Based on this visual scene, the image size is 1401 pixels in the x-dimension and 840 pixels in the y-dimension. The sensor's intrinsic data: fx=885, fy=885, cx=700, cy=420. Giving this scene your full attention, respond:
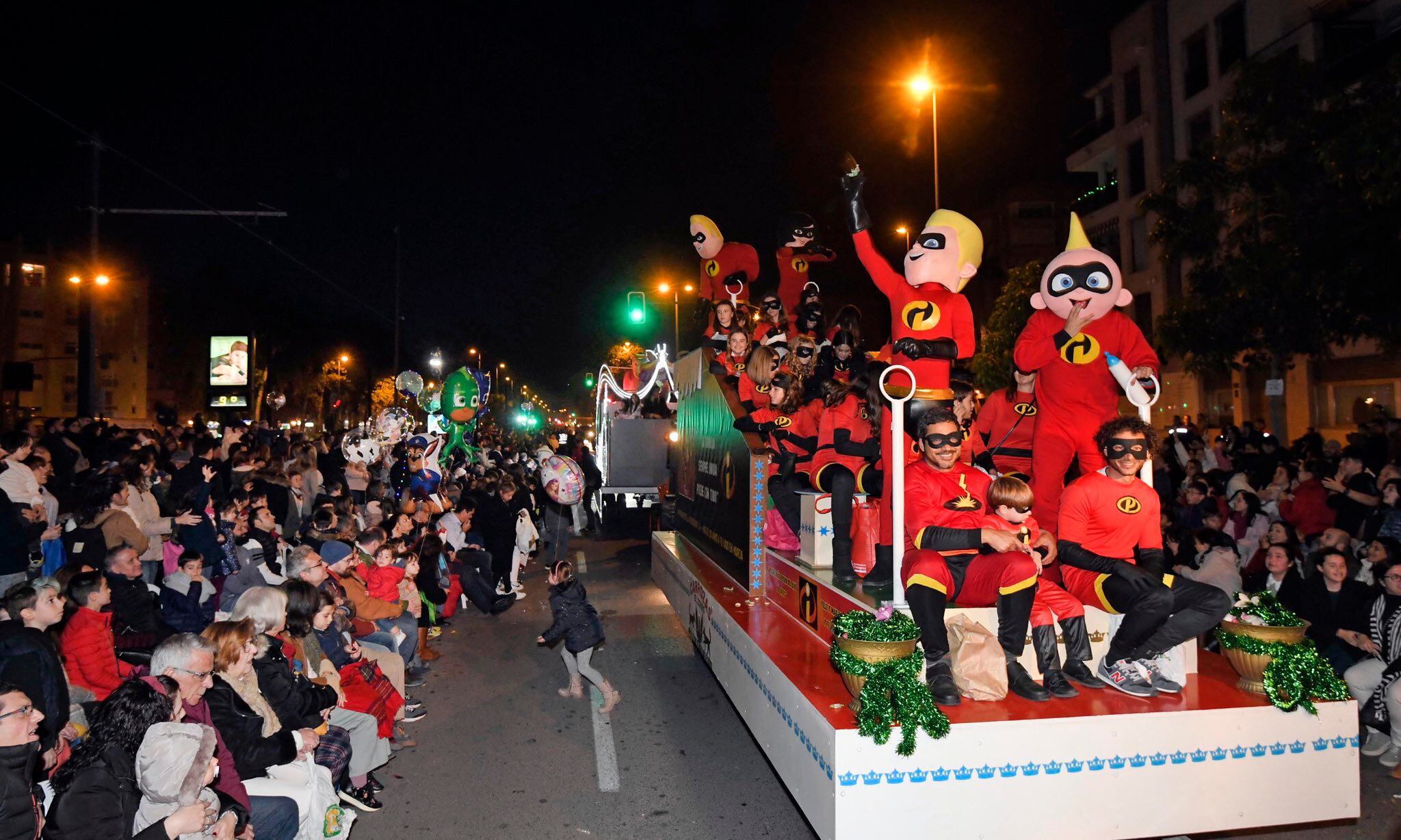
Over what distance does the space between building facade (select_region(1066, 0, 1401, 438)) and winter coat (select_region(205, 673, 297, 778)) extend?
16589 millimetres

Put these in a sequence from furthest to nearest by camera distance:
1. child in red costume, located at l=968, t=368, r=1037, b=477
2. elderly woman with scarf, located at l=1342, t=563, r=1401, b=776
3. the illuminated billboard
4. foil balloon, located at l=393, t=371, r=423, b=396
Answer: the illuminated billboard, foil balloon, located at l=393, t=371, r=423, b=396, child in red costume, located at l=968, t=368, r=1037, b=477, elderly woman with scarf, located at l=1342, t=563, r=1401, b=776

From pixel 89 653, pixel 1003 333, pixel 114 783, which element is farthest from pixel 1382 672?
pixel 1003 333

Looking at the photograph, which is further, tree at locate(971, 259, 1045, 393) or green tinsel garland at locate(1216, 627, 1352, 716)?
tree at locate(971, 259, 1045, 393)

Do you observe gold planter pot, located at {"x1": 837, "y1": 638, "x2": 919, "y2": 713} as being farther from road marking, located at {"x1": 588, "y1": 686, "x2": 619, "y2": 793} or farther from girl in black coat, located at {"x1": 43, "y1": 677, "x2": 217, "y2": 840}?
girl in black coat, located at {"x1": 43, "y1": 677, "x2": 217, "y2": 840}

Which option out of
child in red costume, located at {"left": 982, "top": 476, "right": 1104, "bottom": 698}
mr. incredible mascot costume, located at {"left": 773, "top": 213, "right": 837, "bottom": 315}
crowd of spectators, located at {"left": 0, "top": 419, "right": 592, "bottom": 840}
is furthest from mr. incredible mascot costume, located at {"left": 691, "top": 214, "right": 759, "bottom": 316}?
child in red costume, located at {"left": 982, "top": 476, "right": 1104, "bottom": 698}

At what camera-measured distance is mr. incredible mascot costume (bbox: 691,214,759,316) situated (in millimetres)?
10477

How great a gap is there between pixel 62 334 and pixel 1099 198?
59635mm

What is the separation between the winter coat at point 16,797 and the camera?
317 centimetres

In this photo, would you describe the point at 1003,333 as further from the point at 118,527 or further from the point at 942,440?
the point at 118,527

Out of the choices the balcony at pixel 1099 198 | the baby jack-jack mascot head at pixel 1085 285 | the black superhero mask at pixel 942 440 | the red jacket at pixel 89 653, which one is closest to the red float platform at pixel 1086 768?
the black superhero mask at pixel 942 440

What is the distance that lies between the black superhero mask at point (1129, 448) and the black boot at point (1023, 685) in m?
1.17

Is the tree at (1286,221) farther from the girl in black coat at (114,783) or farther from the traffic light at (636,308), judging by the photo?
the girl in black coat at (114,783)

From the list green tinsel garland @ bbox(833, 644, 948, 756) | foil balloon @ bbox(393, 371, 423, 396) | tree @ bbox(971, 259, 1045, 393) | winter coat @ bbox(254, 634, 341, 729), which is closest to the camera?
green tinsel garland @ bbox(833, 644, 948, 756)

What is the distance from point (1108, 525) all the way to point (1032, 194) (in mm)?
35888
